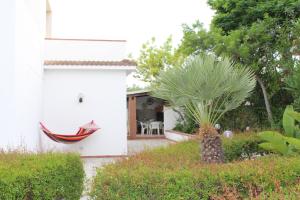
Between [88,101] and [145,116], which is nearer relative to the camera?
[88,101]

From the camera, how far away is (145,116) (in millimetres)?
31016

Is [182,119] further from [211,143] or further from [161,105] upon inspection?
[211,143]

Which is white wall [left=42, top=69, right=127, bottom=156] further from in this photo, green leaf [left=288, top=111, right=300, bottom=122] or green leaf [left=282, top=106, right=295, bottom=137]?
green leaf [left=288, top=111, right=300, bottom=122]

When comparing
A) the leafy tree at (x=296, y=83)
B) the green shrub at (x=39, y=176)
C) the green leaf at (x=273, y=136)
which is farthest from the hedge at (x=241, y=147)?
the green shrub at (x=39, y=176)

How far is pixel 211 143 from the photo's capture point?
24.6 ft

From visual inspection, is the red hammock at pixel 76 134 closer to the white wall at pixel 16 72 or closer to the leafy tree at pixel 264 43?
the white wall at pixel 16 72

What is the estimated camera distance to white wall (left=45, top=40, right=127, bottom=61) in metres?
16.4

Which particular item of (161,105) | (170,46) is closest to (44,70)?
(161,105)

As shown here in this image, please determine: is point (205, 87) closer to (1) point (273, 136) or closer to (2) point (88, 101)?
(1) point (273, 136)

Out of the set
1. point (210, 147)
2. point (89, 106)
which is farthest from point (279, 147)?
point (89, 106)

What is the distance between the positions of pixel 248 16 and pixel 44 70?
10402mm

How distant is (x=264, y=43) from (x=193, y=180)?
9.97 metres

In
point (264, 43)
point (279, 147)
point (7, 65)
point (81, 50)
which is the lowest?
point (279, 147)

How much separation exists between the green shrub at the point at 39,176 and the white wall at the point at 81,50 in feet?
32.2
